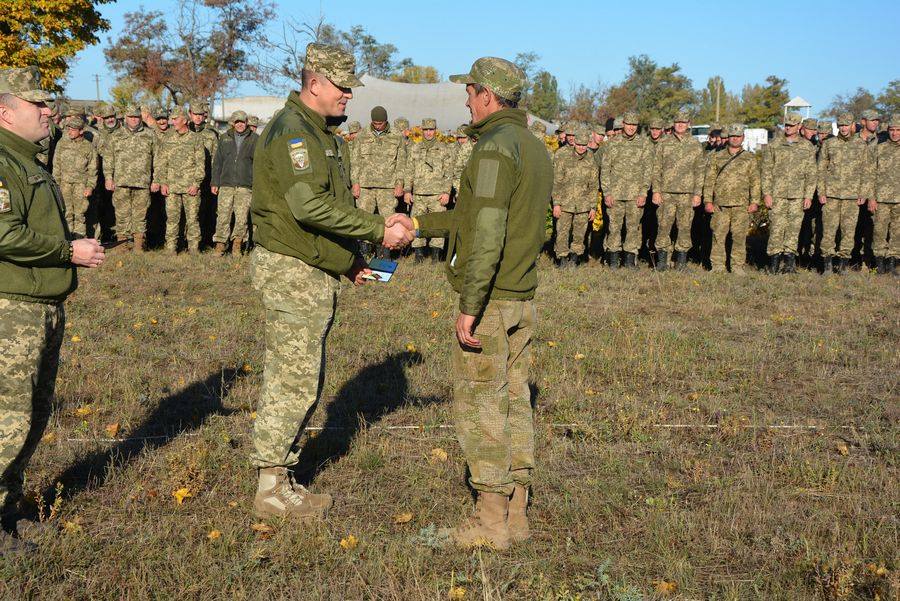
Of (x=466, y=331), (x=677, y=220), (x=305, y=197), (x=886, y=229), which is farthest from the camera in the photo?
(x=677, y=220)

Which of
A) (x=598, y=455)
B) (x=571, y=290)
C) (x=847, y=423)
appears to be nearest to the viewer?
(x=598, y=455)

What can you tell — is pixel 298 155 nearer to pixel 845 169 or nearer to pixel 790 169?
pixel 790 169

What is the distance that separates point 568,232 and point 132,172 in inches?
307

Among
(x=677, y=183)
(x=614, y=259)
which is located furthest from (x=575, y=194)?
(x=677, y=183)

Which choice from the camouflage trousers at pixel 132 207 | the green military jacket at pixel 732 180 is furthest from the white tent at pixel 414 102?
the green military jacket at pixel 732 180

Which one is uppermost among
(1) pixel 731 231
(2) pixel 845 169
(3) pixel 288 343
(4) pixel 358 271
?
(2) pixel 845 169

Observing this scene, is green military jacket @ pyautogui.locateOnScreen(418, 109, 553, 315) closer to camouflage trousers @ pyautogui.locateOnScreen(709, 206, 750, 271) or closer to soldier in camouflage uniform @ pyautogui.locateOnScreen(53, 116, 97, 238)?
camouflage trousers @ pyautogui.locateOnScreen(709, 206, 750, 271)

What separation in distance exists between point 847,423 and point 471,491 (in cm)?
322

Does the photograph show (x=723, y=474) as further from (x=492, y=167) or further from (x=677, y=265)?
(x=677, y=265)

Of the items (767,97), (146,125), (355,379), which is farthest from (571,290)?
(767,97)

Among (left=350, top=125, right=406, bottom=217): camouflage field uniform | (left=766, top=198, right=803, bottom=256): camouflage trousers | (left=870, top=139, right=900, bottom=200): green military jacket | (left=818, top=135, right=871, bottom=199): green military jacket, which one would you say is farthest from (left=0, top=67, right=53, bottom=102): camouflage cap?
(left=870, top=139, right=900, bottom=200): green military jacket

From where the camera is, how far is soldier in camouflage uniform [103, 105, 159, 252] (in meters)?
14.4

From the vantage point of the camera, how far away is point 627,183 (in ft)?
46.5

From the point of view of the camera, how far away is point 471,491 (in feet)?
16.6
